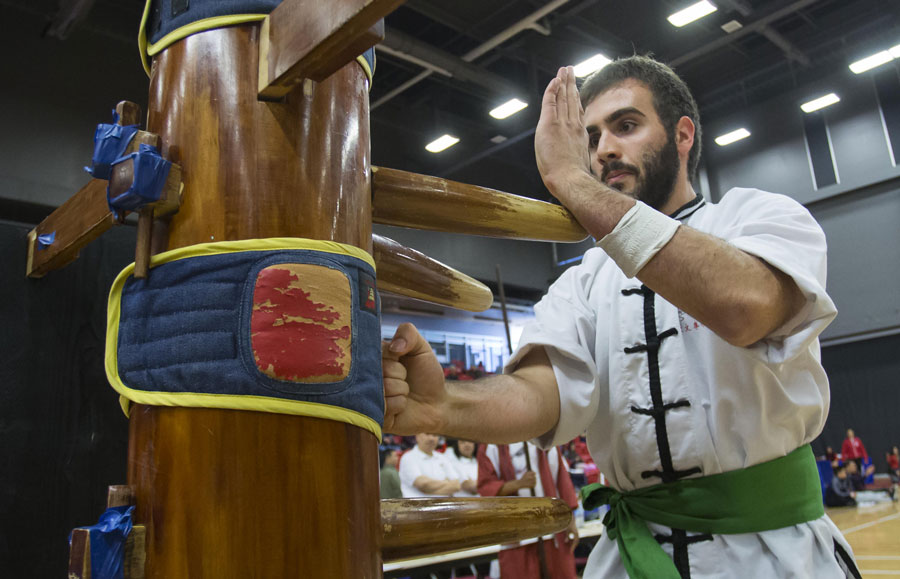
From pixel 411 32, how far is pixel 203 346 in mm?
8053

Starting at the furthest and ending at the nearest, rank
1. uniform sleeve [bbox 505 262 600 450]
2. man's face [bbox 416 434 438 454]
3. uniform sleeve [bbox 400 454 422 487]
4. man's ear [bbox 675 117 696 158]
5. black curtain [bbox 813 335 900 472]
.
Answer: black curtain [bbox 813 335 900 472], man's face [bbox 416 434 438 454], uniform sleeve [bbox 400 454 422 487], man's ear [bbox 675 117 696 158], uniform sleeve [bbox 505 262 600 450]

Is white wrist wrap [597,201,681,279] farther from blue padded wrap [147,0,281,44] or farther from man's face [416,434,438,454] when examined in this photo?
man's face [416,434,438,454]

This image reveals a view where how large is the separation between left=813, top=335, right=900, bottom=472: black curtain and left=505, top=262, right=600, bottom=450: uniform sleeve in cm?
1144

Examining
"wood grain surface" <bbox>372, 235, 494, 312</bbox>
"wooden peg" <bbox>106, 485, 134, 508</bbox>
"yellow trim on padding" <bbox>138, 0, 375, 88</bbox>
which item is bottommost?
"wooden peg" <bbox>106, 485, 134, 508</bbox>

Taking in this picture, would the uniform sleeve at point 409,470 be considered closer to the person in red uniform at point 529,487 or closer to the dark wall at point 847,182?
the person in red uniform at point 529,487

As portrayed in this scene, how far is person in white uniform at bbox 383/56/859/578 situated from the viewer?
1.00 metres

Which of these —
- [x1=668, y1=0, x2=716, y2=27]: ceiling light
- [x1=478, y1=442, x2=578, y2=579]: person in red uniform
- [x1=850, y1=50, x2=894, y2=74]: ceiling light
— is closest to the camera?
[x1=478, y1=442, x2=578, y2=579]: person in red uniform

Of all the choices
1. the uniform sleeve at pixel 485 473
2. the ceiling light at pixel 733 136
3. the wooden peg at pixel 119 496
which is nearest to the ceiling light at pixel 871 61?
the ceiling light at pixel 733 136

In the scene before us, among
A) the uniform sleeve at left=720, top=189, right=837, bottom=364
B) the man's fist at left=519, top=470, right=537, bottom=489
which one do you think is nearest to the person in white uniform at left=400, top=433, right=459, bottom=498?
the man's fist at left=519, top=470, right=537, bottom=489

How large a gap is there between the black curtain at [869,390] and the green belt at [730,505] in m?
11.5

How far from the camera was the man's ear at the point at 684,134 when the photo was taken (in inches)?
59.6

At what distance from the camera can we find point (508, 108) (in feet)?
28.0

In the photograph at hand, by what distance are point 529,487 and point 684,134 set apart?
10.2ft

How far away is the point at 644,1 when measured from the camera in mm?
7668
